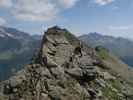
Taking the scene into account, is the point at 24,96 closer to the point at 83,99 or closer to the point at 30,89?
the point at 30,89

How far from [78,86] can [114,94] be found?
5.45 m

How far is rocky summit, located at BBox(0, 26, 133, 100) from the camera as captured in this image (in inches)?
1345

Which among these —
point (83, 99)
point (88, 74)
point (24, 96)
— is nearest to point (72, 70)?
point (88, 74)

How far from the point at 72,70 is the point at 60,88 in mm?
3721

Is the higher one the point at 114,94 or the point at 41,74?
the point at 41,74

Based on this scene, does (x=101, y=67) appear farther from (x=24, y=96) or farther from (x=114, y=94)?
(x=24, y=96)

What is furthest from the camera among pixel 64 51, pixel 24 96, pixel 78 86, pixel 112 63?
pixel 112 63

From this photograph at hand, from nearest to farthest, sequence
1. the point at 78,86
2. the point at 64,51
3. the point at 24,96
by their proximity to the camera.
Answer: the point at 24,96 < the point at 78,86 < the point at 64,51

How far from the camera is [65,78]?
3597 centimetres

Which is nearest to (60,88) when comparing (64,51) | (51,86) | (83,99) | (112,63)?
(51,86)

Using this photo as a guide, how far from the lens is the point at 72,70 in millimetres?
37031

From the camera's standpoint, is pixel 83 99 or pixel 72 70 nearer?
pixel 83 99

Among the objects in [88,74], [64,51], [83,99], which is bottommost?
[83,99]

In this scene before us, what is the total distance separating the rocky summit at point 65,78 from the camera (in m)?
34.2
